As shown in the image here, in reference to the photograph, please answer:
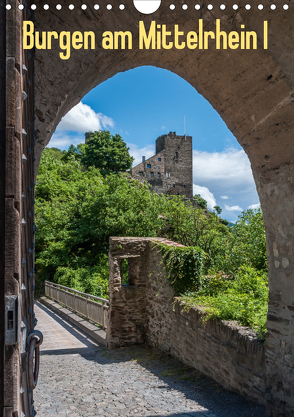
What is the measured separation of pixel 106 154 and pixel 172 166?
13438mm

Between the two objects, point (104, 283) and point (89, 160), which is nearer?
point (104, 283)

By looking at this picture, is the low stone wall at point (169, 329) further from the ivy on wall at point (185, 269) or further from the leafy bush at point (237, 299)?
the ivy on wall at point (185, 269)

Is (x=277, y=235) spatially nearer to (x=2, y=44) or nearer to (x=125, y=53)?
(x=125, y=53)

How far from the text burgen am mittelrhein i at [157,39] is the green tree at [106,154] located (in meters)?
29.3

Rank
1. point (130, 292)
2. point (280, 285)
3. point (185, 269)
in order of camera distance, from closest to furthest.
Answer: point (280, 285) < point (185, 269) < point (130, 292)

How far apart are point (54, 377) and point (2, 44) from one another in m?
6.09

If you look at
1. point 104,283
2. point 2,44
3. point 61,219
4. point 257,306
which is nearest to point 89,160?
point 61,219

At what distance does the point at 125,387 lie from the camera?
212 inches

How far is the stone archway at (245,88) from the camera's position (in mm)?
2330

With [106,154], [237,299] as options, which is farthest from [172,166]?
[237,299]

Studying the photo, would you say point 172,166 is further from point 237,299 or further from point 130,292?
point 237,299

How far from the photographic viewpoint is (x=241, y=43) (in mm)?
2789

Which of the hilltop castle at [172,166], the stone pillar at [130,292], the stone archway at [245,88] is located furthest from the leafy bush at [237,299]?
the hilltop castle at [172,166]

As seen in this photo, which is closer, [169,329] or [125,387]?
[125,387]
